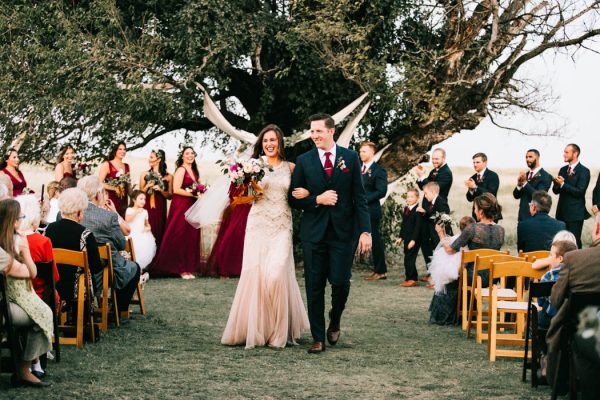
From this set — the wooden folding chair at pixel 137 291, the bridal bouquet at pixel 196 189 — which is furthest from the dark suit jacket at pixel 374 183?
the wooden folding chair at pixel 137 291

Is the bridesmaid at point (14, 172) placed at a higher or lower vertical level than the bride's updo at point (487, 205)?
higher

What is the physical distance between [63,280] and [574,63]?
36.7 ft

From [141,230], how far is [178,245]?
51.2 inches

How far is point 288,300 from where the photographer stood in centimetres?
888

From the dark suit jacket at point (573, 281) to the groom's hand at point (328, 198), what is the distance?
110 inches

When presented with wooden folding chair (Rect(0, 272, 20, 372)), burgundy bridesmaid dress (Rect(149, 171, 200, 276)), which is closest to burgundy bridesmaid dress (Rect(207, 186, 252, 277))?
burgundy bridesmaid dress (Rect(149, 171, 200, 276))

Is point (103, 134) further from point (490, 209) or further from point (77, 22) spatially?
point (490, 209)

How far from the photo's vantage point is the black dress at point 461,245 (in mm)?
10602

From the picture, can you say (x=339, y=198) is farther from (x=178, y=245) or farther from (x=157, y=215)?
(x=157, y=215)

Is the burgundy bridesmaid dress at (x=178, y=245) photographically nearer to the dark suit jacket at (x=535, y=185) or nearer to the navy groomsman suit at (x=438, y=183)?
the navy groomsman suit at (x=438, y=183)

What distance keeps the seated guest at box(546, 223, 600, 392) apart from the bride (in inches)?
127

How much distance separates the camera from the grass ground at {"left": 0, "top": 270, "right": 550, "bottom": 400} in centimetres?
686

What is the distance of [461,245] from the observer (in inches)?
417

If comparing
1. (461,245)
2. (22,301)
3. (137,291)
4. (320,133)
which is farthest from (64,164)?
(22,301)
